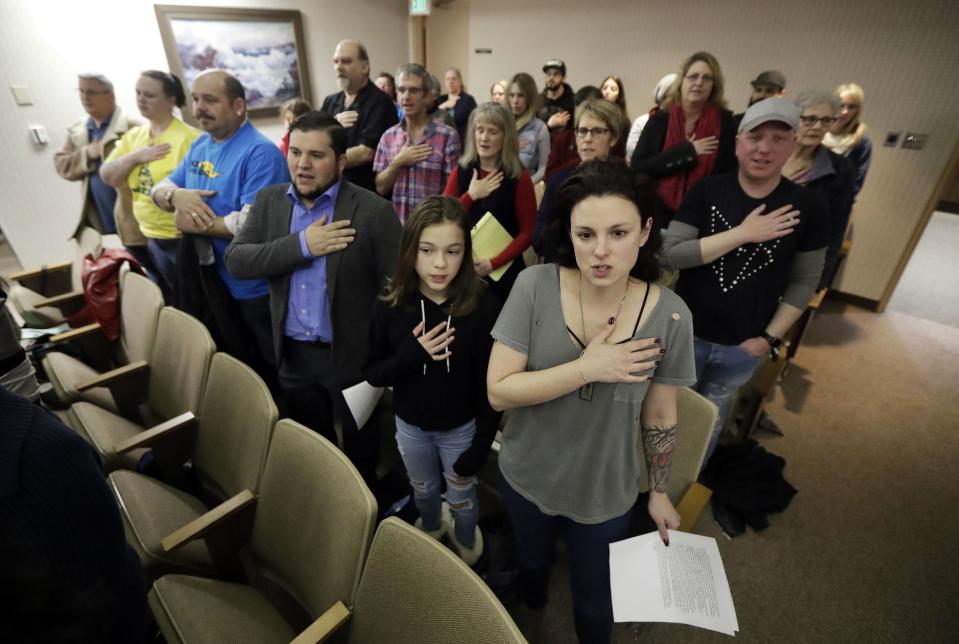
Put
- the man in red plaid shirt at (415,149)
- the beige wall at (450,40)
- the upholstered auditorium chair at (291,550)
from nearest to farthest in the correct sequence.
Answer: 1. the upholstered auditorium chair at (291,550)
2. the man in red plaid shirt at (415,149)
3. the beige wall at (450,40)

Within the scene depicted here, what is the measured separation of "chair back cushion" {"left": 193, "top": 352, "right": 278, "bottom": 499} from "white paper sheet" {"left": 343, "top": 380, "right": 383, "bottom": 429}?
27cm

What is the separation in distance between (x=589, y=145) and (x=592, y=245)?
4.06 feet

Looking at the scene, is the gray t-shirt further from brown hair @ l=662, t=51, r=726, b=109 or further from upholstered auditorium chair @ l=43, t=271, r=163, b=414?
upholstered auditorium chair @ l=43, t=271, r=163, b=414

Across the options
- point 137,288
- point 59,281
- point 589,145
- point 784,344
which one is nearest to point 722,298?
point 589,145

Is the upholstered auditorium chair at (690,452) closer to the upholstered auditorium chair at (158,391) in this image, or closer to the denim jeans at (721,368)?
the denim jeans at (721,368)

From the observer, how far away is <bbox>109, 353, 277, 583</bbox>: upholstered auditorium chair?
123 centimetres

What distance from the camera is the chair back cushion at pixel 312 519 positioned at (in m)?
1.04

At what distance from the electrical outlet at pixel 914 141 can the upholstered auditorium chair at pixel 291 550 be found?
4.71 metres

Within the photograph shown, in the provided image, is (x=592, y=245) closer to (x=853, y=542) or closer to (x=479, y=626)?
(x=479, y=626)

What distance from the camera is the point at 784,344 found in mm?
2504

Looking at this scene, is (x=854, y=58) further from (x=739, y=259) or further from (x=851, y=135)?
(x=739, y=259)

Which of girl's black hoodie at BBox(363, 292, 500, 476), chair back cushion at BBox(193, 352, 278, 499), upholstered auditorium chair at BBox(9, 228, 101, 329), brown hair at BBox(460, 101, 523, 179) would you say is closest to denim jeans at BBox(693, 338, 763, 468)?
girl's black hoodie at BBox(363, 292, 500, 476)

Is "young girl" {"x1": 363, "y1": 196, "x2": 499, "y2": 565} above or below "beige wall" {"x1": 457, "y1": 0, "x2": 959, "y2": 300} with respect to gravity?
below

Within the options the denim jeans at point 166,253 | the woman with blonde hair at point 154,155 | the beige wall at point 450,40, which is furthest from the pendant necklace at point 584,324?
the beige wall at point 450,40
